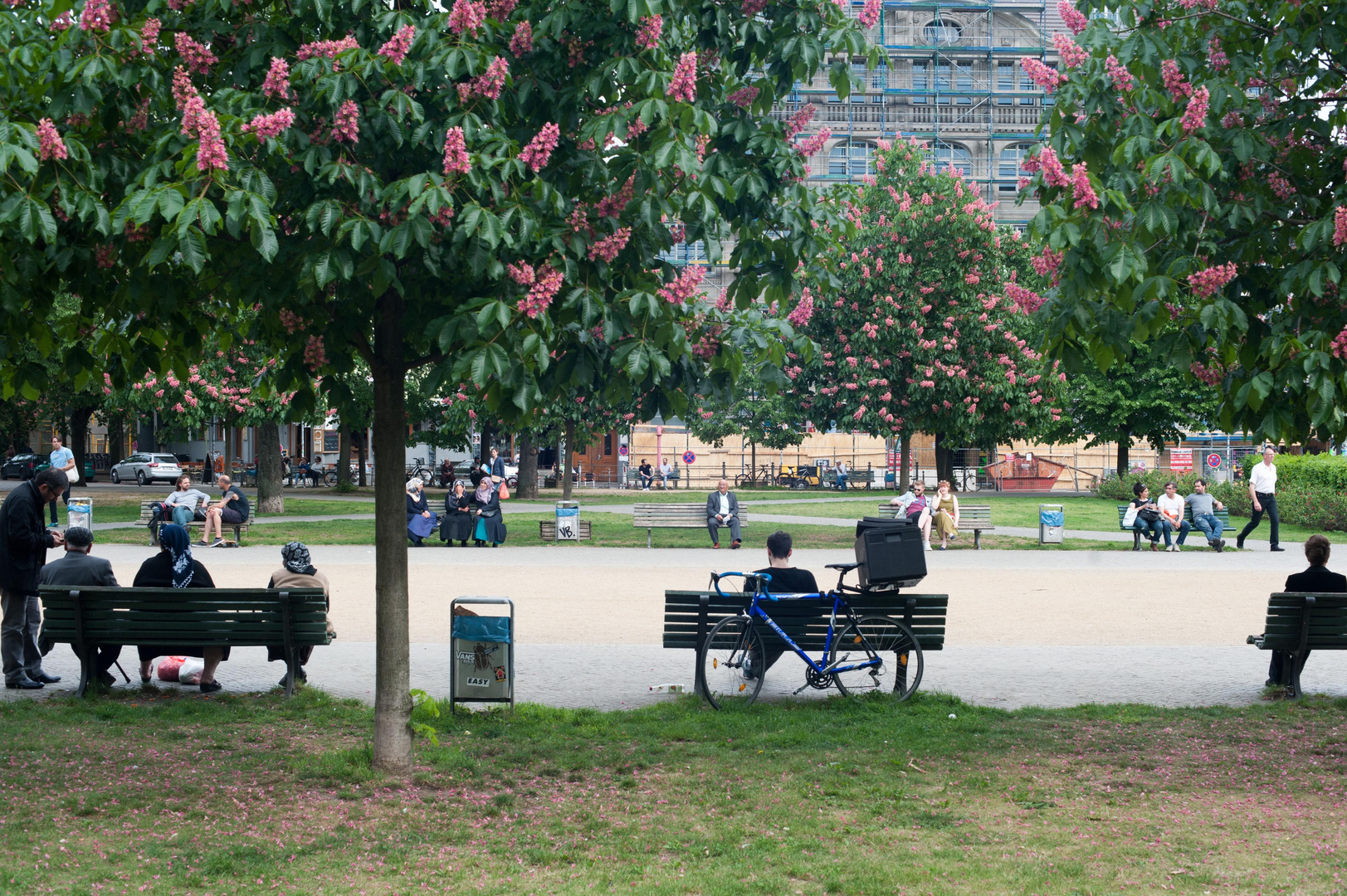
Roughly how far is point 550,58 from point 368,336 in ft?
5.80

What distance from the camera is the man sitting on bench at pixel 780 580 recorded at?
8797 mm

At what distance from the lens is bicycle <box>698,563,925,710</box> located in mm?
8641

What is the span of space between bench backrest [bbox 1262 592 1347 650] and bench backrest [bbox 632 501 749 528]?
1481cm

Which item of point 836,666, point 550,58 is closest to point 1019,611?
point 836,666

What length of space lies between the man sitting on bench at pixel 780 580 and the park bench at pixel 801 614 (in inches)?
3.2

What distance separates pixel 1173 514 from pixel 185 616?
18918mm

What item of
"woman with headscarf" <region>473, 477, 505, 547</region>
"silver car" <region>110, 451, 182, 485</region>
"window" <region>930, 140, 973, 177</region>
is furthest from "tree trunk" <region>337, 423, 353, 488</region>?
"window" <region>930, 140, 973, 177</region>

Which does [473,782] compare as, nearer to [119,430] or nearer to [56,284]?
[56,284]

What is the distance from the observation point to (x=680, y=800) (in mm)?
6332

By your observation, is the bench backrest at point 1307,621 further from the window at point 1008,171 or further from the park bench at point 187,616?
the window at point 1008,171

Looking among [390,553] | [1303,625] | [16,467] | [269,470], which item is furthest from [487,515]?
[16,467]

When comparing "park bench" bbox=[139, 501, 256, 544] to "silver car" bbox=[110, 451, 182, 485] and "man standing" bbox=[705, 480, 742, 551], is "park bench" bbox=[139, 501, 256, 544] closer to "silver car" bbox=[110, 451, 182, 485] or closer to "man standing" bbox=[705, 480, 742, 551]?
"man standing" bbox=[705, 480, 742, 551]

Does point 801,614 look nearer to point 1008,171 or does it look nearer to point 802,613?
point 802,613

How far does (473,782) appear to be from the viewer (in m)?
6.67
